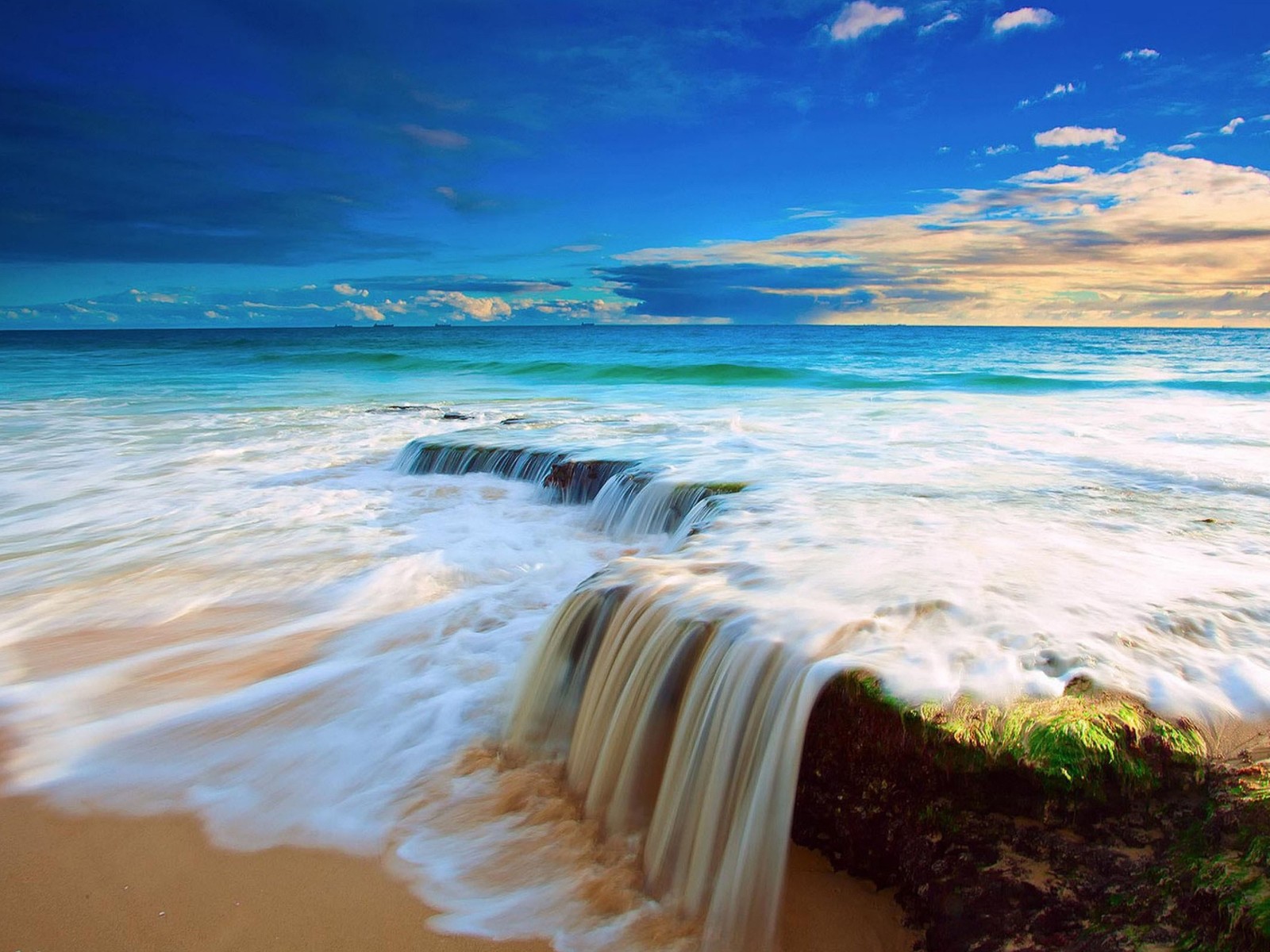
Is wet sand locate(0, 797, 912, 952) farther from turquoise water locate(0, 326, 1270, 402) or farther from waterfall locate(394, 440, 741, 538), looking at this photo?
turquoise water locate(0, 326, 1270, 402)

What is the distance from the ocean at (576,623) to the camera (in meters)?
2.94

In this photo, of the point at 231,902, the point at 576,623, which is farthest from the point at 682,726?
the point at 231,902

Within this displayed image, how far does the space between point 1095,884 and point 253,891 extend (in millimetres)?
2797

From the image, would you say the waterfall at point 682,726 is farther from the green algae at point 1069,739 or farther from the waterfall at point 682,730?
the green algae at point 1069,739

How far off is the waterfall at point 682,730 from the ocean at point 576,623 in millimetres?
13

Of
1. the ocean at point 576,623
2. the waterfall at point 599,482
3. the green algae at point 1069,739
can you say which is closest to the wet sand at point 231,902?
the ocean at point 576,623

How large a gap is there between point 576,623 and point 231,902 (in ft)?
5.94

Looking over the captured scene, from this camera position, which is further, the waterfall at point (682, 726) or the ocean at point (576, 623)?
the ocean at point (576, 623)

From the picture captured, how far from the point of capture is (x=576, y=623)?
3941 millimetres

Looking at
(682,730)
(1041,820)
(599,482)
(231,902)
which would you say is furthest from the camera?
(599,482)

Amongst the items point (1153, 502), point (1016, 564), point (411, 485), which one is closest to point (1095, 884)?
point (1016, 564)

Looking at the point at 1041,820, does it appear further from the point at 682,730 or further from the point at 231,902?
the point at 231,902

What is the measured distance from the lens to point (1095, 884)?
2.18 meters

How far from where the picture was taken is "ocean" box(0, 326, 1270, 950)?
9.66 feet
